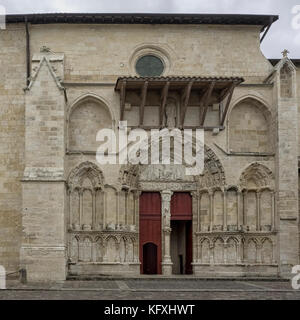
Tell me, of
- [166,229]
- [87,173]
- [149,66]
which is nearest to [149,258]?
[166,229]

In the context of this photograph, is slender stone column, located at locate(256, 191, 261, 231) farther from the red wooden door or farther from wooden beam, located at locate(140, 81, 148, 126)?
wooden beam, located at locate(140, 81, 148, 126)

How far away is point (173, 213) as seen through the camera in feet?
72.4

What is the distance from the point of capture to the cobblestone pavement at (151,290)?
49.1 ft

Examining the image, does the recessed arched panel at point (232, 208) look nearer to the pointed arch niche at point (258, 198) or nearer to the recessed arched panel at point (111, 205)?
the pointed arch niche at point (258, 198)

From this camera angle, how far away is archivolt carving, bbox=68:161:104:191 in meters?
21.3

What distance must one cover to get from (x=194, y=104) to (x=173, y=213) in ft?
12.3

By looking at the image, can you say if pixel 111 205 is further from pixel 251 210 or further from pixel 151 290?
pixel 151 290

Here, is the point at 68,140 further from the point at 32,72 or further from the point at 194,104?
the point at 194,104

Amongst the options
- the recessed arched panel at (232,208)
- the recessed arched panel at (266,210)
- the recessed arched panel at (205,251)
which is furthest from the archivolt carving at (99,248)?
the recessed arched panel at (266,210)

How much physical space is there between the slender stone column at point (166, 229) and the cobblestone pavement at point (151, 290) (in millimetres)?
1618

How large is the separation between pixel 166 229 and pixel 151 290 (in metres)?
5.53

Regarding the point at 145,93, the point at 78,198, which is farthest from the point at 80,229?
the point at 145,93

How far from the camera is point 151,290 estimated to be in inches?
643

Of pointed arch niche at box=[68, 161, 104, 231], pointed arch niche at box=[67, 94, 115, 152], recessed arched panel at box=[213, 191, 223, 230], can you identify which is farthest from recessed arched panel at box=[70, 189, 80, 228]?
recessed arched panel at box=[213, 191, 223, 230]
